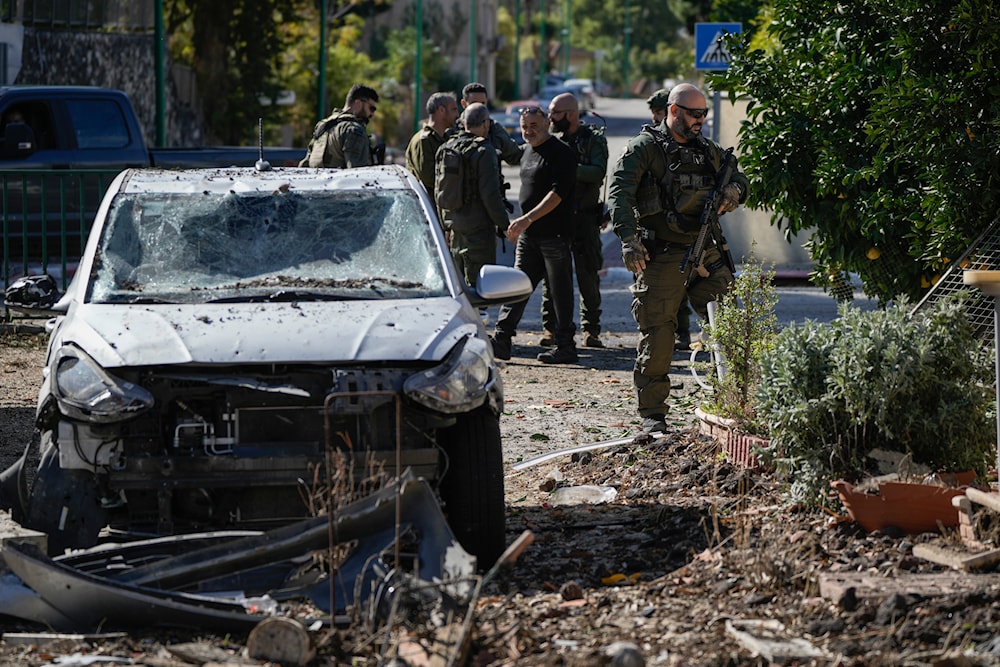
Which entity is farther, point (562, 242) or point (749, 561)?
point (562, 242)

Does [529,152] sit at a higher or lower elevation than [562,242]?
higher

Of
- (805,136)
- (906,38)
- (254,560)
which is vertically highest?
(906,38)

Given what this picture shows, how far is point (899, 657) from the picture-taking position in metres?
4.47

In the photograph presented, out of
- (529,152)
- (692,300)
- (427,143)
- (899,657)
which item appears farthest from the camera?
(427,143)

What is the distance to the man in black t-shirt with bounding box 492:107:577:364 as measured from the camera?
11.4 meters

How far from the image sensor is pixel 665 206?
852 cm

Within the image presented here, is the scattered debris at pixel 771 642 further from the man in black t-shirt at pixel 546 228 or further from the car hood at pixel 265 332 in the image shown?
the man in black t-shirt at pixel 546 228

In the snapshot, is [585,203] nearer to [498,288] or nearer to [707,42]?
[707,42]

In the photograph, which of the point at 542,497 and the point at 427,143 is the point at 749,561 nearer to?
the point at 542,497

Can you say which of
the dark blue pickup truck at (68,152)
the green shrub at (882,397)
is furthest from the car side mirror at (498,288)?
the dark blue pickup truck at (68,152)

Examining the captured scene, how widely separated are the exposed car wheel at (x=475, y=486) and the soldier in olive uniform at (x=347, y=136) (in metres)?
6.72

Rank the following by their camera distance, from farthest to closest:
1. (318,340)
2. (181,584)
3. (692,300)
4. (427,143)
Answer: (427,143)
(692,300)
(318,340)
(181,584)

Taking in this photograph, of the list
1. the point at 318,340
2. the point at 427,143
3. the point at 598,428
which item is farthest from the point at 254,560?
the point at 427,143

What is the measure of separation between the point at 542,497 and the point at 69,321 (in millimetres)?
2628
